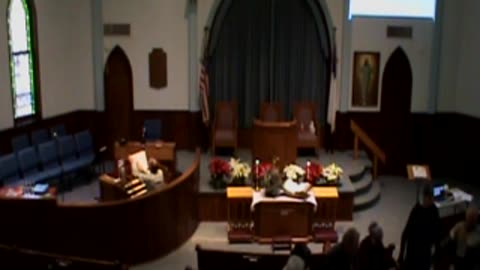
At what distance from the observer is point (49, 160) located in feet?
40.4

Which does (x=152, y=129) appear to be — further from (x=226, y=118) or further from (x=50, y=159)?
(x=50, y=159)

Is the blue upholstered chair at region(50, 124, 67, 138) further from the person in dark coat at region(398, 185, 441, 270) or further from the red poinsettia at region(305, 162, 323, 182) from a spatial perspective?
the person in dark coat at region(398, 185, 441, 270)

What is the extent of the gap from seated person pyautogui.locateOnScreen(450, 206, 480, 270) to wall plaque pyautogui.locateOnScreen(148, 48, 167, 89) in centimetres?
818

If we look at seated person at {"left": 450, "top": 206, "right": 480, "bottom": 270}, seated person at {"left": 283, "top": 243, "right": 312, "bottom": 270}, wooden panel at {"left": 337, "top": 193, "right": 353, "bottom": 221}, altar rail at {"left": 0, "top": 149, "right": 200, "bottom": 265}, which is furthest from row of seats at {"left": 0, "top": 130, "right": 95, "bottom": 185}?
seated person at {"left": 450, "top": 206, "right": 480, "bottom": 270}

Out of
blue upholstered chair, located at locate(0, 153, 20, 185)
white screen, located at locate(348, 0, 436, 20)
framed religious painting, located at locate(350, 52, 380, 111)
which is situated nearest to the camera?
blue upholstered chair, located at locate(0, 153, 20, 185)

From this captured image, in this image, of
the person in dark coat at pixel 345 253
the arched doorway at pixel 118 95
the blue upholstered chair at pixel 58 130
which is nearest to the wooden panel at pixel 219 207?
the blue upholstered chair at pixel 58 130

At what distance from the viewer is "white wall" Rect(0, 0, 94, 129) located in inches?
521

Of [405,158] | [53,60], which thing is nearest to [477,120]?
[405,158]

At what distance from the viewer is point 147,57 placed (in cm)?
1426

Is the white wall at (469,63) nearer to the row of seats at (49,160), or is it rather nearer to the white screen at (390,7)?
the white screen at (390,7)

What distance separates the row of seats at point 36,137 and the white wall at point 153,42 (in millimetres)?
1840

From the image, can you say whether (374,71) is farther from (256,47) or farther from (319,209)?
(319,209)

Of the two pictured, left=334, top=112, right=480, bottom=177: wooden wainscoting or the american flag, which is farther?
left=334, top=112, right=480, bottom=177: wooden wainscoting

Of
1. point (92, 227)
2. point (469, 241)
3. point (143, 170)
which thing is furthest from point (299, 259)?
point (143, 170)
